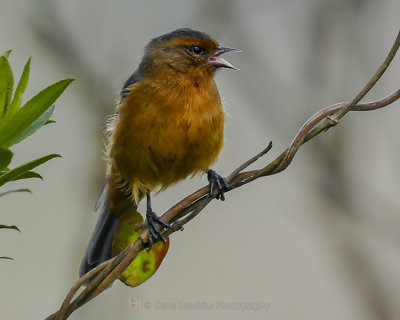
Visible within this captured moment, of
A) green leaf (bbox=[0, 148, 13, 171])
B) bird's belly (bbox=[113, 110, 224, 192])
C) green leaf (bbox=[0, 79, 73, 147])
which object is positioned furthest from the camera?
bird's belly (bbox=[113, 110, 224, 192])

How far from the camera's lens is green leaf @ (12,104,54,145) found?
191 centimetres

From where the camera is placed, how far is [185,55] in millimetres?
4203

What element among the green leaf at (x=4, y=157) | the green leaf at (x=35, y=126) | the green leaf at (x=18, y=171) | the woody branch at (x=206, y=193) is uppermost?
the green leaf at (x=35, y=126)

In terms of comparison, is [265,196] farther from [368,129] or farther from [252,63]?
[252,63]

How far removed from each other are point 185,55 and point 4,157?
99.1 inches

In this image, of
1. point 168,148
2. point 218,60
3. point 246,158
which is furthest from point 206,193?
point 246,158

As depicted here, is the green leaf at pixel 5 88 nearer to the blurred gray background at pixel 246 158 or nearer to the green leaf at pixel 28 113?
the green leaf at pixel 28 113

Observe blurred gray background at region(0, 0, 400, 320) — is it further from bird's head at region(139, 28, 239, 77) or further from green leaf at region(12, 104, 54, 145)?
green leaf at region(12, 104, 54, 145)

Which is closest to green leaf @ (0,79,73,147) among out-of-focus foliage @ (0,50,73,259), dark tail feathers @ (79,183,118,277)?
out-of-focus foliage @ (0,50,73,259)

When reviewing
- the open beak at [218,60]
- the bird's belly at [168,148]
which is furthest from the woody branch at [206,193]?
the open beak at [218,60]

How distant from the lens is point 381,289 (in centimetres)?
415

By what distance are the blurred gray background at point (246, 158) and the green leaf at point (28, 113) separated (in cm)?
219

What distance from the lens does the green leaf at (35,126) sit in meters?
1.91

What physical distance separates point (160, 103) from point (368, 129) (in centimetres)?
208
